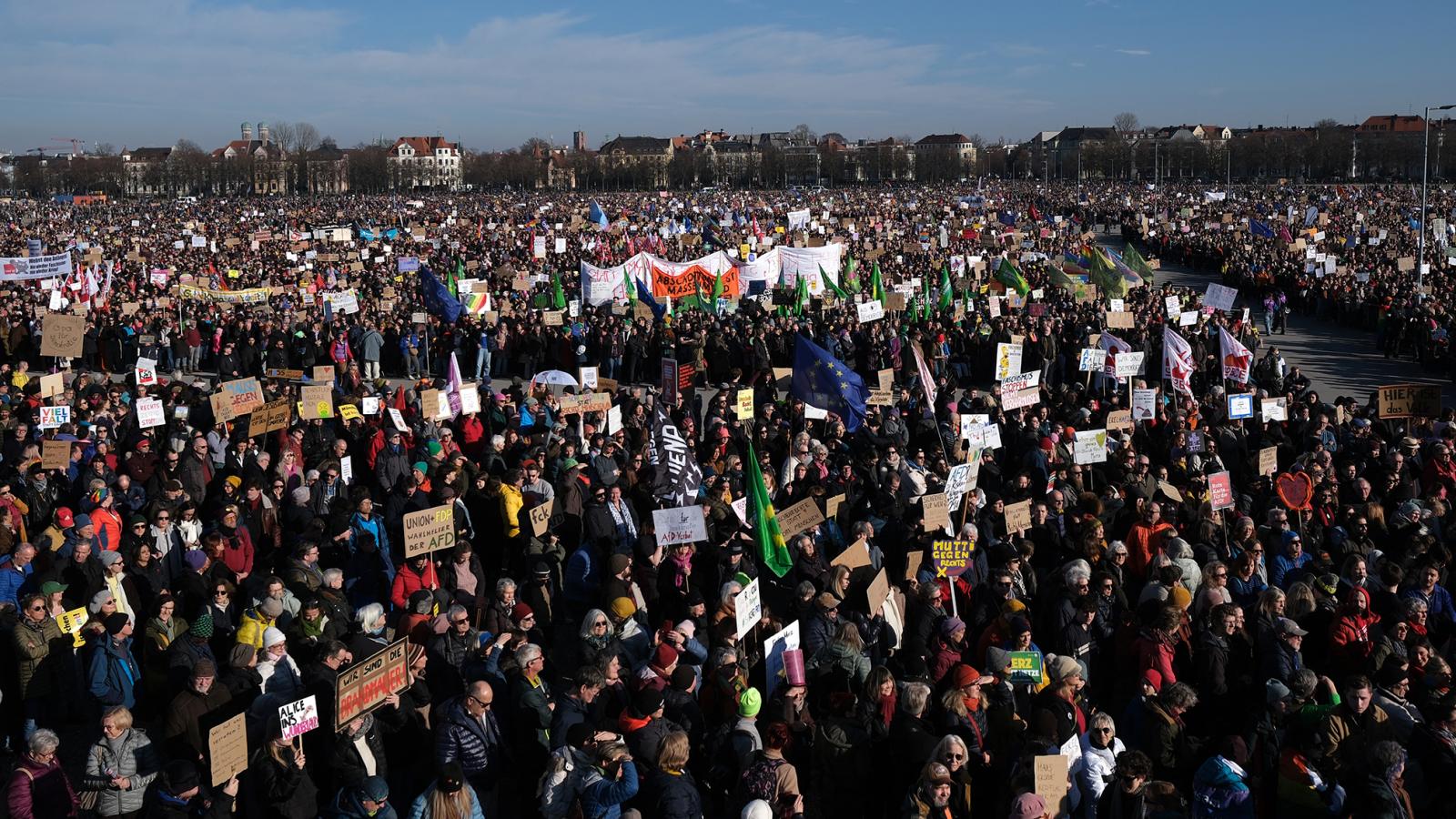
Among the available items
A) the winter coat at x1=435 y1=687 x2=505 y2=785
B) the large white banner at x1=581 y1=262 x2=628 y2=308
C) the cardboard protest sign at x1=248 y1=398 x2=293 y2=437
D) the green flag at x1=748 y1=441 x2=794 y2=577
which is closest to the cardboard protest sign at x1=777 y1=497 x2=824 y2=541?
the green flag at x1=748 y1=441 x2=794 y2=577

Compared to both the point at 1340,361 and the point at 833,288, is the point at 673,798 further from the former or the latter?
the point at 1340,361

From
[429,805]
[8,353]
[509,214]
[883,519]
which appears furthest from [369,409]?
[509,214]

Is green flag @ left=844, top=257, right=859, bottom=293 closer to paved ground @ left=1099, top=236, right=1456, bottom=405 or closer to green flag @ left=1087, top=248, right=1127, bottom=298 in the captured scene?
green flag @ left=1087, top=248, right=1127, bottom=298

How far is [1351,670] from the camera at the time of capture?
6.82 m

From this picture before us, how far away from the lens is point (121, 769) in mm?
5496

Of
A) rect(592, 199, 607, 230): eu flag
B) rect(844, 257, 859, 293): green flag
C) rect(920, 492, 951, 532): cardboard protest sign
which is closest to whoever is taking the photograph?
rect(920, 492, 951, 532): cardboard protest sign

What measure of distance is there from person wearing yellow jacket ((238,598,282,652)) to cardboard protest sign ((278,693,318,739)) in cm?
158

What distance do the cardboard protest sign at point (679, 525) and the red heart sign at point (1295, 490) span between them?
4.72m

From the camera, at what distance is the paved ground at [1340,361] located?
1981cm

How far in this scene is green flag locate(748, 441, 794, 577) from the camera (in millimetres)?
8617

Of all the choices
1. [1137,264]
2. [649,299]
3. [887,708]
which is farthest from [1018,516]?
[1137,264]

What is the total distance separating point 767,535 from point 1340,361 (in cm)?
1768

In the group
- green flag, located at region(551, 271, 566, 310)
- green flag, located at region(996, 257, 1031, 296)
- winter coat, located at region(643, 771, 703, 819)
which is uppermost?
green flag, located at region(996, 257, 1031, 296)

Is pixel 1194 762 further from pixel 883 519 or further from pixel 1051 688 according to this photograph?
pixel 883 519
